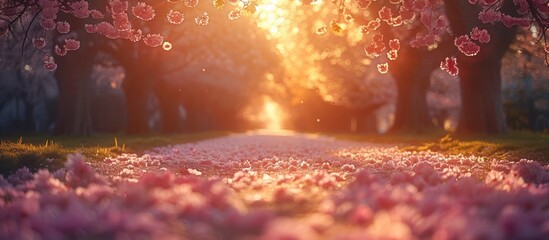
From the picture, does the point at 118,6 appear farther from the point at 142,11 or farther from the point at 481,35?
the point at 481,35

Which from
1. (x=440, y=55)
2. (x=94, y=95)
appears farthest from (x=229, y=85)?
(x=440, y=55)

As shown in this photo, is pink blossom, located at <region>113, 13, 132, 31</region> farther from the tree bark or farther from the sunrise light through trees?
the tree bark

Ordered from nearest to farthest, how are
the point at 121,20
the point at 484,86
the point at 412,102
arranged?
1. the point at 121,20
2. the point at 484,86
3. the point at 412,102

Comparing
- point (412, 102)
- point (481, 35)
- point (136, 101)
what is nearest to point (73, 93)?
point (136, 101)

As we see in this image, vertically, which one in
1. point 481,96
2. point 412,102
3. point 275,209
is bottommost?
point 275,209

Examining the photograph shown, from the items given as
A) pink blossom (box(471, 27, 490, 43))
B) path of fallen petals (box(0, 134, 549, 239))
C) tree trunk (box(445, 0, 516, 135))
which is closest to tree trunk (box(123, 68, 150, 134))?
tree trunk (box(445, 0, 516, 135))

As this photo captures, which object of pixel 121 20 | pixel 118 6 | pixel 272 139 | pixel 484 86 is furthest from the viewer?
pixel 272 139

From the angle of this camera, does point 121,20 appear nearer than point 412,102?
Yes

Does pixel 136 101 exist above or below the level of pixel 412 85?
below
